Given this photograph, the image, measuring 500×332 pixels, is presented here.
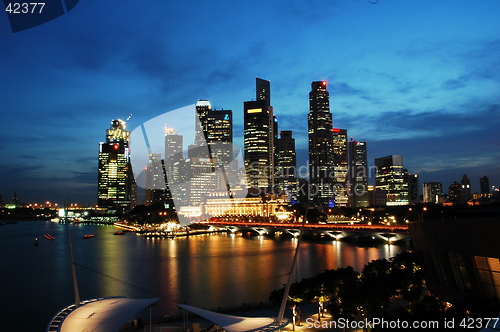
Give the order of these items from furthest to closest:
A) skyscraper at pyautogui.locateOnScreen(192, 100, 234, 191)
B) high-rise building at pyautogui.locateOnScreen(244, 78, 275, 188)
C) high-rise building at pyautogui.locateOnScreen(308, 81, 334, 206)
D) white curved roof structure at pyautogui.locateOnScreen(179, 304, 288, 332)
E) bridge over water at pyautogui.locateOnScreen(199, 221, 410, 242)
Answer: high-rise building at pyautogui.locateOnScreen(308, 81, 334, 206) → skyscraper at pyautogui.locateOnScreen(192, 100, 234, 191) → high-rise building at pyautogui.locateOnScreen(244, 78, 275, 188) → bridge over water at pyautogui.locateOnScreen(199, 221, 410, 242) → white curved roof structure at pyautogui.locateOnScreen(179, 304, 288, 332)

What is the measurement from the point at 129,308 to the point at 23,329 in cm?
744

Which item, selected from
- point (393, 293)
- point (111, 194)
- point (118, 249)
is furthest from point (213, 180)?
point (393, 293)

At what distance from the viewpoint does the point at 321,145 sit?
12581 centimetres

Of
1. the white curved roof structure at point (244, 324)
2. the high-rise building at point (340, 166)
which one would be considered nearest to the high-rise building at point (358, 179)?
the high-rise building at point (340, 166)

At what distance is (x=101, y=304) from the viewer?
10.9 meters

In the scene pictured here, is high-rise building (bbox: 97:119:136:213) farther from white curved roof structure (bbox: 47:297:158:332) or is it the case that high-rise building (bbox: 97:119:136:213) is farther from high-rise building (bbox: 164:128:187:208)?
white curved roof structure (bbox: 47:297:158:332)

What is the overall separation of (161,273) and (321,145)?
103338mm

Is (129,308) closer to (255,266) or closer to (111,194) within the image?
(255,266)

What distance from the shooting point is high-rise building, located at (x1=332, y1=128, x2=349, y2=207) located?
408 ft

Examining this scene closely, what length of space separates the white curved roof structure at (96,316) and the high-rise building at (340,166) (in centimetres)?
11596

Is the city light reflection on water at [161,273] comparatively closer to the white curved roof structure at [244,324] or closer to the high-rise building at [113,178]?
the white curved roof structure at [244,324]

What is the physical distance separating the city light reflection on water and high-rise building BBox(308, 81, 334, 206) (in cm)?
8584

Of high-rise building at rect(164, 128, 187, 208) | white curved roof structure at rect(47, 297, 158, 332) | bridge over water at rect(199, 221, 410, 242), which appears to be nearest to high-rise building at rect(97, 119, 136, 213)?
high-rise building at rect(164, 128, 187, 208)

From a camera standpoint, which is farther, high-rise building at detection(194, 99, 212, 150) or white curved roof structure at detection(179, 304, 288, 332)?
high-rise building at detection(194, 99, 212, 150)
